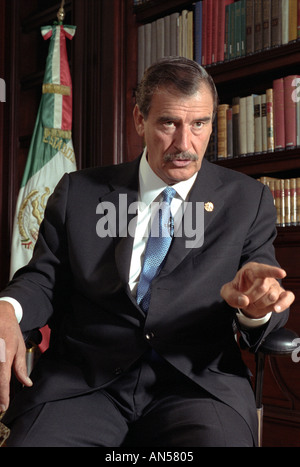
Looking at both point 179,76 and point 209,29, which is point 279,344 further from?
point 209,29

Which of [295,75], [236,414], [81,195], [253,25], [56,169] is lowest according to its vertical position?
[236,414]

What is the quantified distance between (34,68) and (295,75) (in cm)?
216

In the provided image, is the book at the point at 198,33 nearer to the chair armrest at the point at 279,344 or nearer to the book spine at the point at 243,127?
the book spine at the point at 243,127

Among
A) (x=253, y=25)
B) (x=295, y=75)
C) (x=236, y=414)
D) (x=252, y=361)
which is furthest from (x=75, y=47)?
(x=236, y=414)

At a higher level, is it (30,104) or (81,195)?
(30,104)

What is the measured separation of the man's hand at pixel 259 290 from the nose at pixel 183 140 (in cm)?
50

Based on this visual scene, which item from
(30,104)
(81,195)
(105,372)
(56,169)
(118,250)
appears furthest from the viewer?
(30,104)

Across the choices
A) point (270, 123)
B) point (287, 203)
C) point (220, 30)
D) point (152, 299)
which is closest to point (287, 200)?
point (287, 203)

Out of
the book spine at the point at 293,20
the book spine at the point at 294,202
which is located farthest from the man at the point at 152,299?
the book spine at the point at 293,20

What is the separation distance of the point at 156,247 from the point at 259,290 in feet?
1.40

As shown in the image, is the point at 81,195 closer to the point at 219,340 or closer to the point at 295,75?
the point at 219,340

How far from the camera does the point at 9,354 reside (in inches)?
47.8

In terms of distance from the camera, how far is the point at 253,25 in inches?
103

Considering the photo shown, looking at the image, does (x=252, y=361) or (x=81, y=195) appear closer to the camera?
(x=81, y=195)
